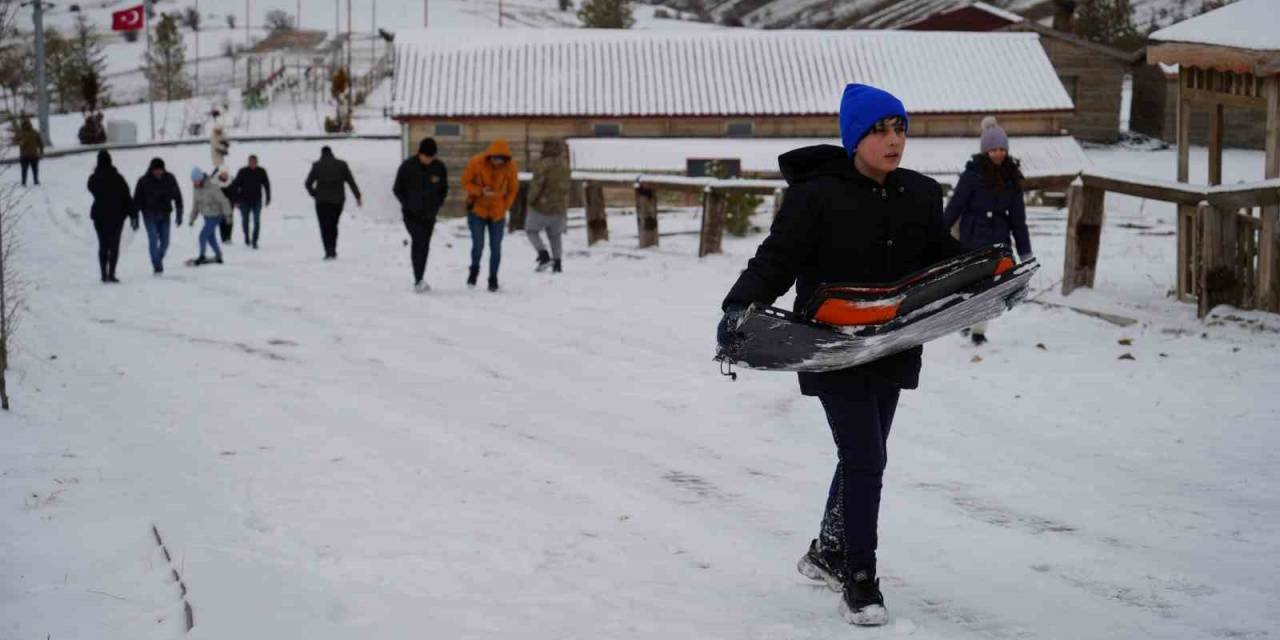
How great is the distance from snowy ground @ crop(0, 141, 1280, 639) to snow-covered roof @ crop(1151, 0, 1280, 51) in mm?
2306

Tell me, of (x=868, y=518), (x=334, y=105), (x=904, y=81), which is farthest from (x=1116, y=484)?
(x=334, y=105)

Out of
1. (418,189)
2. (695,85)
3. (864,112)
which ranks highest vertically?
(695,85)

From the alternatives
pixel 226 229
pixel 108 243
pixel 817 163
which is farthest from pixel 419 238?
pixel 817 163

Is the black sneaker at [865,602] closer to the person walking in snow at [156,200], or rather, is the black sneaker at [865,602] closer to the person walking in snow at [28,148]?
the person walking in snow at [156,200]

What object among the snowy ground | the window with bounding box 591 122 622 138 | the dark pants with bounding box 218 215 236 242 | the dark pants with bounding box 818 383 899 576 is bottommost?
the snowy ground

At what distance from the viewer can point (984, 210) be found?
1066 cm

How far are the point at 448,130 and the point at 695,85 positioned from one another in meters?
6.49

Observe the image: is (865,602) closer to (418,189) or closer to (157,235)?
(418,189)

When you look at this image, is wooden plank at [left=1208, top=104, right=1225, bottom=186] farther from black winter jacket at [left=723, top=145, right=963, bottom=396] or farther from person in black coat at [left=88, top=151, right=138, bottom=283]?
person in black coat at [left=88, top=151, right=138, bottom=283]

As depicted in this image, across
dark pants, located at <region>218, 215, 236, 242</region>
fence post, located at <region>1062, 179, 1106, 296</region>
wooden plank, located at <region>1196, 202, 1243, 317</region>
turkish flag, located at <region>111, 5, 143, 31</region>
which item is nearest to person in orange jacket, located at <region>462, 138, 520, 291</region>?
fence post, located at <region>1062, 179, 1106, 296</region>

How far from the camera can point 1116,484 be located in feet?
24.0

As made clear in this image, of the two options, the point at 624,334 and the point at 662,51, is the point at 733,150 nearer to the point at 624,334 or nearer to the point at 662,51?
the point at 662,51

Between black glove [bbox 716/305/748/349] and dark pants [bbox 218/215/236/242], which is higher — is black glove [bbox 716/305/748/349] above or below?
above

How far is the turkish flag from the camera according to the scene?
183 ft
